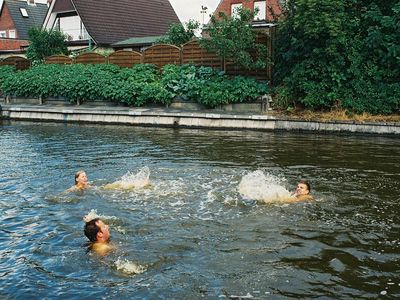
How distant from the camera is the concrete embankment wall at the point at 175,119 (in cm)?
2062

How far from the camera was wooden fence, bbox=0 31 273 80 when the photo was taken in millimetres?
25984

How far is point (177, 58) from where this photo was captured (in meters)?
28.8

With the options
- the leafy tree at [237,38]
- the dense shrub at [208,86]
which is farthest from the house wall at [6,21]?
the leafy tree at [237,38]

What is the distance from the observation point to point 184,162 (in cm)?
1494

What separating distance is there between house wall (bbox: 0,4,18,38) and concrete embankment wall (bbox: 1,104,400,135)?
3667cm

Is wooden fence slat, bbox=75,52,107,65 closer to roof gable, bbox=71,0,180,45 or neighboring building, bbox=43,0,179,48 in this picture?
neighboring building, bbox=43,0,179,48

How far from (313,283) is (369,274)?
2.85ft

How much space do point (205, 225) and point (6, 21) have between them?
61.1 m

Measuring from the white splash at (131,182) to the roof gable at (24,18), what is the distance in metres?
54.7

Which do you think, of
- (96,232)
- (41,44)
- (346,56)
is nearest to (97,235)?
(96,232)

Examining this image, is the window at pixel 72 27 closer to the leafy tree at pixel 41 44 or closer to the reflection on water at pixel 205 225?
the leafy tree at pixel 41 44

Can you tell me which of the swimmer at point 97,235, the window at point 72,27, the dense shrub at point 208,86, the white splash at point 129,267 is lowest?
the white splash at point 129,267

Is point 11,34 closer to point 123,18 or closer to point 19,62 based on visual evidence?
point 123,18

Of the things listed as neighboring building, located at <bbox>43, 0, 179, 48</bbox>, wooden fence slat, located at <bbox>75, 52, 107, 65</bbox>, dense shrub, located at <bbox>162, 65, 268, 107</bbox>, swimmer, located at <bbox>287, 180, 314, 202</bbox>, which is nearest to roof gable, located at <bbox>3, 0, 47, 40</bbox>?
neighboring building, located at <bbox>43, 0, 179, 48</bbox>
